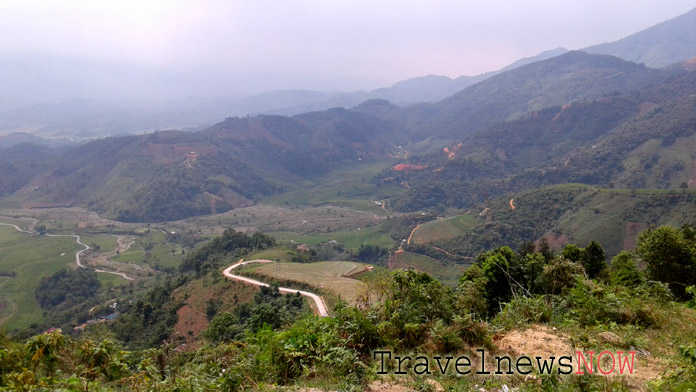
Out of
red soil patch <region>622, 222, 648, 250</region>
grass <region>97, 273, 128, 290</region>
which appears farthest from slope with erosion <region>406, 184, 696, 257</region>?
grass <region>97, 273, 128, 290</region>

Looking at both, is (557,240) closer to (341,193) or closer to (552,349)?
(552,349)

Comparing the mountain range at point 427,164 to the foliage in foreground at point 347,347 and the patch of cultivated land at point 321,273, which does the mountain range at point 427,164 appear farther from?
the foliage in foreground at point 347,347

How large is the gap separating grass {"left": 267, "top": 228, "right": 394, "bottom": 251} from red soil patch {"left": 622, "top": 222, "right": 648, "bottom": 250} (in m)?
41.4

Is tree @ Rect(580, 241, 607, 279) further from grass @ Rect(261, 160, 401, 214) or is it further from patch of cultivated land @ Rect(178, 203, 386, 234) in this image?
grass @ Rect(261, 160, 401, 214)

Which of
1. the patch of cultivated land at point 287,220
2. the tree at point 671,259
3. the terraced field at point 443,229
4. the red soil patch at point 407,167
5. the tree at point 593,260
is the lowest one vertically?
the patch of cultivated land at point 287,220

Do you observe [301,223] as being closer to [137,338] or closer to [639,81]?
[137,338]

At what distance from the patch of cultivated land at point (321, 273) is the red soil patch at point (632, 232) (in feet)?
126

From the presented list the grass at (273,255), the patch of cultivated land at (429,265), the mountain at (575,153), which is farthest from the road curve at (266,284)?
the mountain at (575,153)

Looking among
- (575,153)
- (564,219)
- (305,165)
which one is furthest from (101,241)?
(575,153)

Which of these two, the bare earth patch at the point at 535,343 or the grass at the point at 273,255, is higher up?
the bare earth patch at the point at 535,343

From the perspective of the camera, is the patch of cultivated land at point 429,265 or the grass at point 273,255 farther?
the patch of cultivated land at point 429,265

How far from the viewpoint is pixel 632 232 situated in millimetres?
51500

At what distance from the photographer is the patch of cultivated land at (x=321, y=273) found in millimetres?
34781

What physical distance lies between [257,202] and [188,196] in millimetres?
23772
